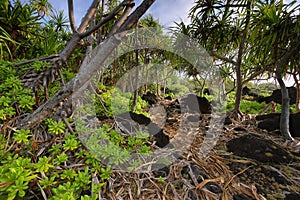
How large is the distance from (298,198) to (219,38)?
134 inches

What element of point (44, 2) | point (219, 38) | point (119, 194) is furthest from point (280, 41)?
point (44, 2)

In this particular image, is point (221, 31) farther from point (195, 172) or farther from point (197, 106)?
point (195, 172)

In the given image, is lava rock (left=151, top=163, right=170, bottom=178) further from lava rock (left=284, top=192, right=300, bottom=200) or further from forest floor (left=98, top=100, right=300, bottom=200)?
lava rock (left=284, top=192, right=300, bottom=200)

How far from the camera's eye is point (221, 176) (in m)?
1.07

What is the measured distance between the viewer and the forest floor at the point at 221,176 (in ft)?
2.93

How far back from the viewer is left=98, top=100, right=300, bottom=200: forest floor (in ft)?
2.93

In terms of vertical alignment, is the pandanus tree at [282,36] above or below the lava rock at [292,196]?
above

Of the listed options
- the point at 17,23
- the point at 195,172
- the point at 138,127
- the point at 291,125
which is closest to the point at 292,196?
the point at 195,172

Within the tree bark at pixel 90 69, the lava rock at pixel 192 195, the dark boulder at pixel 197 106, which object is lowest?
the lava rock at pixel 192 195

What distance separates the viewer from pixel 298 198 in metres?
0.92

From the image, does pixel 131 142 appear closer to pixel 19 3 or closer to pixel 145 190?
pixel 145 190

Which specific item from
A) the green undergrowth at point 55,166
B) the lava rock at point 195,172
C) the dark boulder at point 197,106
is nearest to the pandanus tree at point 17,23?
the green undergrowth at point 55,166

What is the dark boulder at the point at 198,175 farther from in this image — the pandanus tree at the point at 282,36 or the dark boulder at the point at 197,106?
the dark boulder at the point at 197,106

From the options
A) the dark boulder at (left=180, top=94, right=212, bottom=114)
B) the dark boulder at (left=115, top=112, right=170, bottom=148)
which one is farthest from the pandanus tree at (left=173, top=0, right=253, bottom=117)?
the dark boulder at (left=115, top=112, right=170, bottom=148)
